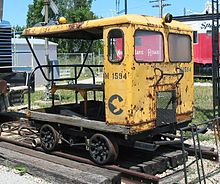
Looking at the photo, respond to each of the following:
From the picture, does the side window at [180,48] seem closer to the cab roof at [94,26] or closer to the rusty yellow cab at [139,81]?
the rusty yellow cab at [139,81]

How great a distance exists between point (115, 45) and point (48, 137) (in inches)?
90.0

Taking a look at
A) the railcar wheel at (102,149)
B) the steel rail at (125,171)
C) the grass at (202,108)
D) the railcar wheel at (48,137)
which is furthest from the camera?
the grass at (202,108)

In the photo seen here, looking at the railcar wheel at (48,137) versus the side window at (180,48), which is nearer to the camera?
the side window at (180,48)

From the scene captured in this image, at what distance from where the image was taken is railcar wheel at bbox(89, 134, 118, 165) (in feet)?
21.0

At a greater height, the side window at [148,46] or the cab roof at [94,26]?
the cab roof at [94,26]

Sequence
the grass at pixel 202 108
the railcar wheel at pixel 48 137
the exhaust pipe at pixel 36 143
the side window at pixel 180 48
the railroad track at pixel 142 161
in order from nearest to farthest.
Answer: the railroad track at pixel 142 161
the side window at pixel 180 48
the railcar wheel at pixel 48 137
the exhaust pipe at pixel 36 143
the grass at pixel 202 108

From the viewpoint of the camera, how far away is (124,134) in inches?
242

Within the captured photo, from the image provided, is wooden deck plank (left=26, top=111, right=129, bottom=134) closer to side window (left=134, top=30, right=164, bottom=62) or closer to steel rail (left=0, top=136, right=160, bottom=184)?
steel rail (left=0, top=136, right=160, bottom=184)

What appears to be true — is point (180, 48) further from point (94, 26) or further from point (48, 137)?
point (48, 137)

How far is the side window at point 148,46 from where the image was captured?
20.5 feet

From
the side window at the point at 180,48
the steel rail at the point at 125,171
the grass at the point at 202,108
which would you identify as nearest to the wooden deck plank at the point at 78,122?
the steel rail at the point at 125,171

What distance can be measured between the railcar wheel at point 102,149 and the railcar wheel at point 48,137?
918mm

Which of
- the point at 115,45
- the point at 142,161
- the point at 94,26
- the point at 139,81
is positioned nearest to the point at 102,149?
the point at 142,161

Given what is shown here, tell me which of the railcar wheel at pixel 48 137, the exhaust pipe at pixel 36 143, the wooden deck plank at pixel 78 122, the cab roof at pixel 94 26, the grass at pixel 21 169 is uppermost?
the cab roof at pixel 94 26
